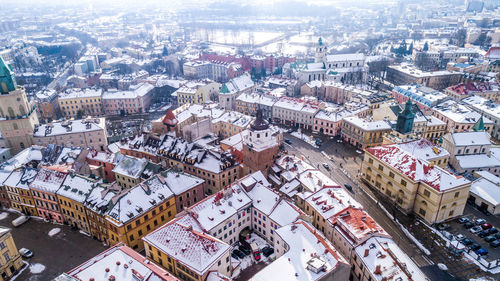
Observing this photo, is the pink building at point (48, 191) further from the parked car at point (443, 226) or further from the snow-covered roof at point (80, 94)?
the parked car at point (443, 226)

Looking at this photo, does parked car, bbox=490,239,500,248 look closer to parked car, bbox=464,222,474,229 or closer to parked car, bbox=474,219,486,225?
parked car, bbox=464,222,474,229

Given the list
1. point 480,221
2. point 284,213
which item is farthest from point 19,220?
point 480,221

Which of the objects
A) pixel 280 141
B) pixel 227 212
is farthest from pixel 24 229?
pixel 280 141

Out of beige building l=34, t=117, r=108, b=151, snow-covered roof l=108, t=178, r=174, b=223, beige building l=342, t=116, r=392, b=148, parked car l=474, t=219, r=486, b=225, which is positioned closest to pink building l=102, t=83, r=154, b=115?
beige building l=34, t=117, r=108, b=151

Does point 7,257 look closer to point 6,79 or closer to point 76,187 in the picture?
point 76,187

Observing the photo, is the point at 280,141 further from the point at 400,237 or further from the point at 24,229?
the point at 24,229
